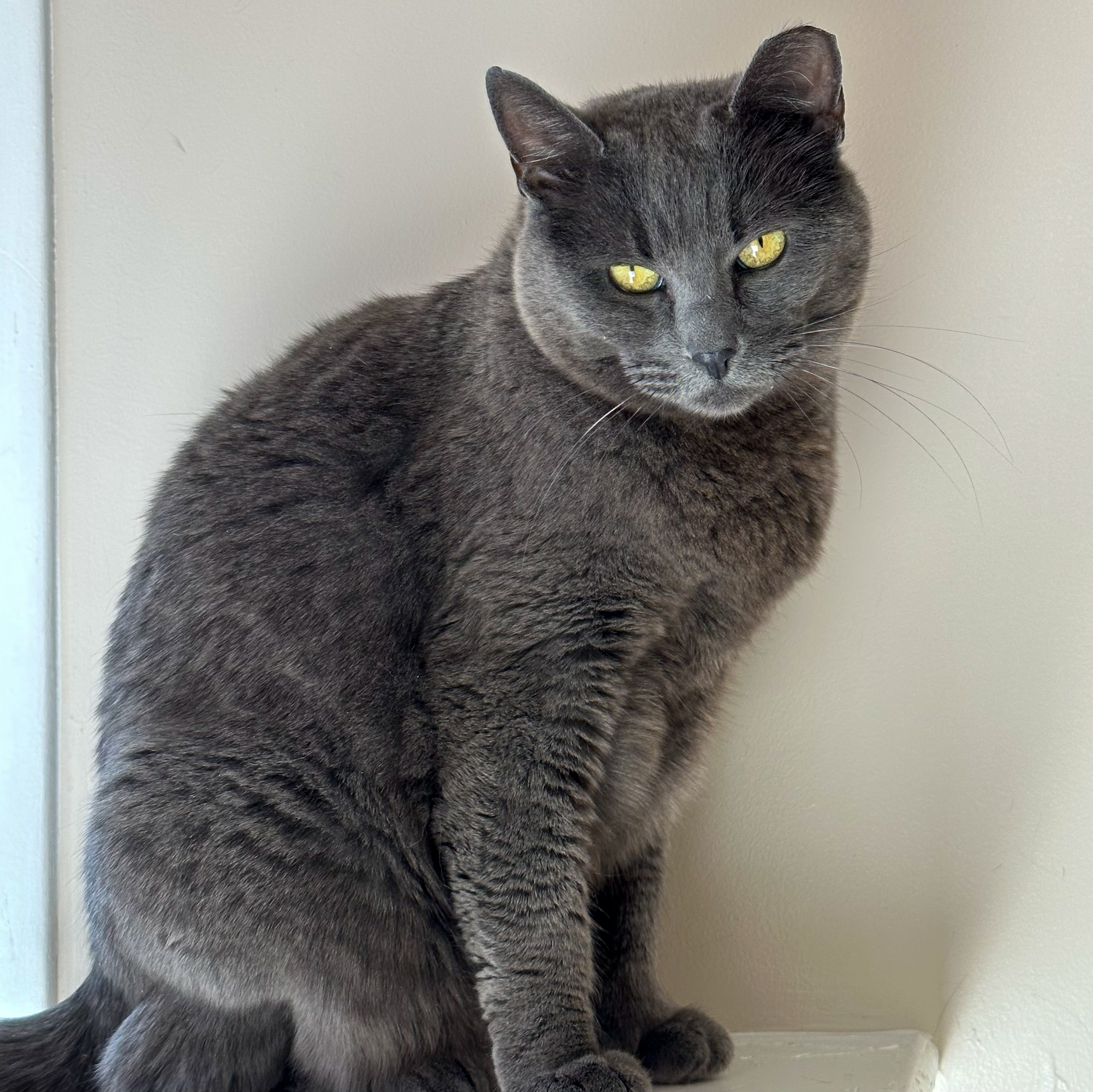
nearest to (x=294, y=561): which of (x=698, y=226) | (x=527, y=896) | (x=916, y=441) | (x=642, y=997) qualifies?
(x=527, y=896)

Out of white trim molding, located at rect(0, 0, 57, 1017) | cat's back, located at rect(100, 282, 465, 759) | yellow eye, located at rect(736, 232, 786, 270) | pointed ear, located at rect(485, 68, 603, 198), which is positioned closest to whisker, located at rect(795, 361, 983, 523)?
yellow eye, located at rect(736, 232, 786, 270)

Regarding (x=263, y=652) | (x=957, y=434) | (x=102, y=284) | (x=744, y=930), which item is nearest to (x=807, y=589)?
(x=957, y=434)

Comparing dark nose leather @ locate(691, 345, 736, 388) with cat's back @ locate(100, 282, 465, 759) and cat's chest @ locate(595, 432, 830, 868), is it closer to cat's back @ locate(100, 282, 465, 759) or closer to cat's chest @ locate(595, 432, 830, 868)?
cat's chest @ locate(595, 432, 830, 868)

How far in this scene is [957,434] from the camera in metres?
1.55

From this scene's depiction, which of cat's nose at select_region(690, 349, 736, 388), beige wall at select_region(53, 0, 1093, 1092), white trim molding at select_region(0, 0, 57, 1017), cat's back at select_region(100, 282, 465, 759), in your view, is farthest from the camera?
white trim molding at select_region(0, 0, 57, 1017)

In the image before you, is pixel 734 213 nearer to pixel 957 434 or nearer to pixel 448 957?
pixel 957 434

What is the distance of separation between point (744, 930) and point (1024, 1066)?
1.25 ft

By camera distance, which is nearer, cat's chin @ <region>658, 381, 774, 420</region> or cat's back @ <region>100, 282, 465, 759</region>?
cat's chin @ <region>658, 381, 774, 420</region>

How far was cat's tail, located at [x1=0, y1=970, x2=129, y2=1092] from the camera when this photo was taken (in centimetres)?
137

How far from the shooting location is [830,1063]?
1472 mm

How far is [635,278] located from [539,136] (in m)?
0.18

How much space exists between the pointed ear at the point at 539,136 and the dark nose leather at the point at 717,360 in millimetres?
245

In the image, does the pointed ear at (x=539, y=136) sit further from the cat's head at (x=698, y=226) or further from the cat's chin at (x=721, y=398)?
the cat's chin at (x=721, y=398)

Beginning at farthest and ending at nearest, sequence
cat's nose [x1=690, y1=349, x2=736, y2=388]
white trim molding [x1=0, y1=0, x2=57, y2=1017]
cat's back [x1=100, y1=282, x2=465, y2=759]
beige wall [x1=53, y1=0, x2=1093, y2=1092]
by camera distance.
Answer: white trim molding [x1=0, y1=0, x2=57, y2=1017], beige wall [x1=53, y1=0, x2=1093, y2=1092], cat's back [x1=100, y1=282, x2=465, y2=759], cat's nose [x1=690, y1=349, x2=736, y2=388]
